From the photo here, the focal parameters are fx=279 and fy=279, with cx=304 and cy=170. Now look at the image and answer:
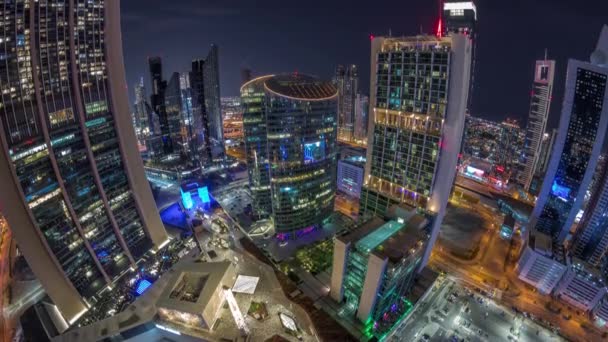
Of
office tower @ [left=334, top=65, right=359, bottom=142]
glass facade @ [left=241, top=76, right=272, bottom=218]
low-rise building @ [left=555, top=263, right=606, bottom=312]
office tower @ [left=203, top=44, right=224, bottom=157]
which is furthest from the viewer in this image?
office tower @ [left=334, top=65, right=359, bottom=142]

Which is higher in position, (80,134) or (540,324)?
(80,134)

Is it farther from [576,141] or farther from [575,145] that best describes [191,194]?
[576,141]

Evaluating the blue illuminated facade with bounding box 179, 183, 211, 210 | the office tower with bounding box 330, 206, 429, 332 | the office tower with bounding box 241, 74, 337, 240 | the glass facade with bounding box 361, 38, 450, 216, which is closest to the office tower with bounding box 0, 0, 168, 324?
the blue illuminated facade with bounding box 179, 183, 211, 210

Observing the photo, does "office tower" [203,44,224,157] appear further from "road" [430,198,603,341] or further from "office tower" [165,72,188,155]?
"road" [430,198,603,341]

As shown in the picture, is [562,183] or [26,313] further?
[562,183]

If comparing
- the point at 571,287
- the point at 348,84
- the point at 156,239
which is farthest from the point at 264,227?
the point at 348,84

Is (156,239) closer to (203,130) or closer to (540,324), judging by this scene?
(203,130)
